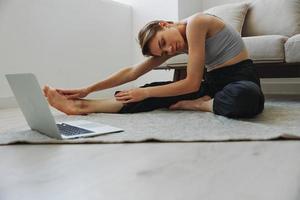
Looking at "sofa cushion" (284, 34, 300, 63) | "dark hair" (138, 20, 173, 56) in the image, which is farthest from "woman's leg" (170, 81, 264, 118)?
"sofa cushion" (284, 34, 300, 63)

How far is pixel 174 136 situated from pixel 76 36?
6.93 ft

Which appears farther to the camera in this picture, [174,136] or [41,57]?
[41,57]

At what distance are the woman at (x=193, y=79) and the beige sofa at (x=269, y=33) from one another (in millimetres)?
518

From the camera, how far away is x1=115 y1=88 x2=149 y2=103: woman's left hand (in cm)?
163

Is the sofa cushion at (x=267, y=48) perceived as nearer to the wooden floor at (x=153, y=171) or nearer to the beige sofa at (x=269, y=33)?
the beige sofa at (x=269, y=33)

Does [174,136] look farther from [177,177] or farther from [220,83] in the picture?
[220,83]

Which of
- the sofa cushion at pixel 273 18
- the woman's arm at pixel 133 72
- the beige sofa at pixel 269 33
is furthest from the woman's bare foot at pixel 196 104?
the sofa cushion at pixel 273 18

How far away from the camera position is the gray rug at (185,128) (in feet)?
3.53

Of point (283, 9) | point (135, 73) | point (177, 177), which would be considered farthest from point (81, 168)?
point (283, 9)

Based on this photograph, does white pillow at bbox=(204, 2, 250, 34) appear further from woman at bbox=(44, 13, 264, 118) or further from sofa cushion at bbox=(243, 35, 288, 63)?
woman at bbox=(44, 13, 264, 118)

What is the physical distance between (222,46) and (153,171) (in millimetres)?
1062

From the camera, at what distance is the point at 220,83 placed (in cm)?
170

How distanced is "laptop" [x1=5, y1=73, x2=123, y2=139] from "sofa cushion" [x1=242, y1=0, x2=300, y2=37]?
73.6 inches

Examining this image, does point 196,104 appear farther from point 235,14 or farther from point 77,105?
point 235,14
